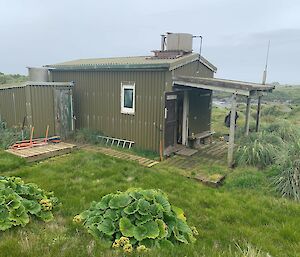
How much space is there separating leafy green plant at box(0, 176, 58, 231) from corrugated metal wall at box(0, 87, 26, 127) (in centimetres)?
626

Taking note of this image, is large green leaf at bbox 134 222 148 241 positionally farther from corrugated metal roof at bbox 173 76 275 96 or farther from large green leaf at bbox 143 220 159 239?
corrugated metal roof at bbox 173 76 275 96

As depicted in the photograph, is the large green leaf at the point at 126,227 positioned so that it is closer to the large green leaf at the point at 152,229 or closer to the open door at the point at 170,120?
the large green leaf at the point at 152,229

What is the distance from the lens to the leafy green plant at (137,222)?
128 inches

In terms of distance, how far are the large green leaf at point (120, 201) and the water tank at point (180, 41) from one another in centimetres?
813

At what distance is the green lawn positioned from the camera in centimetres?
316

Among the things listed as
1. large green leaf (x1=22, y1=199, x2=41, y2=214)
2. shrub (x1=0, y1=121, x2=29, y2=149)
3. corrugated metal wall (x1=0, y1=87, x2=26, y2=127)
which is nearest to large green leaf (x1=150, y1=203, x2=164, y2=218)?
large green leaf (x1=22, y1=199, x2=41, y2=214)

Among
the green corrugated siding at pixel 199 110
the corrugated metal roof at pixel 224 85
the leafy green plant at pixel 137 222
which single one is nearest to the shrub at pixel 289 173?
the corrugated metal roof at pixel 224 85

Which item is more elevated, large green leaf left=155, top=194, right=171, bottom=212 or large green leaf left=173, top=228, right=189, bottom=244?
large green leaf left=155, top=194, right=171, bottom=212

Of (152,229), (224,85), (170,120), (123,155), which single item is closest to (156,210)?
(152,229)

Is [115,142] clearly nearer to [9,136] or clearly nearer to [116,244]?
[9,136]

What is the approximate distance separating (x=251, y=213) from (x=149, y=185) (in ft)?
7.87

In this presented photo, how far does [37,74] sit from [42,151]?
5.32m

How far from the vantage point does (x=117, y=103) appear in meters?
10.5

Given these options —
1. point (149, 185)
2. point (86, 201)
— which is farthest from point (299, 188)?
point (86, 201)
